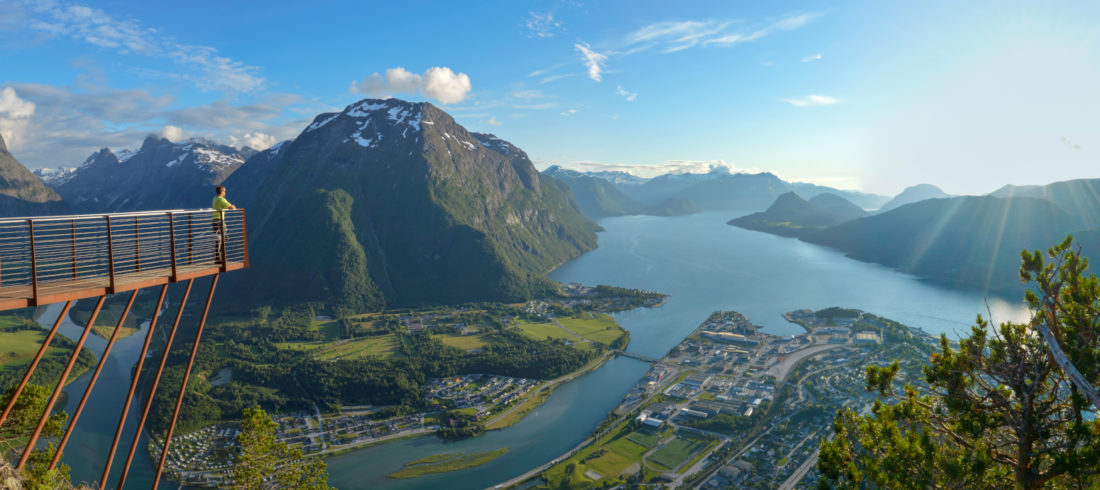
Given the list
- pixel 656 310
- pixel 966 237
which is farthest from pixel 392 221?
pixel 966 237

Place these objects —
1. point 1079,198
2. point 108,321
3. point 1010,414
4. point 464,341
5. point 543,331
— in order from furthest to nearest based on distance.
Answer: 1. point 1079,198
2. point 108,321
3. point 543,331
4. point 464,341
5. point 1010,414

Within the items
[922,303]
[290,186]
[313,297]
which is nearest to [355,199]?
[290,186]

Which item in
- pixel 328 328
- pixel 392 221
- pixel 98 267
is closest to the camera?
pixel 98 267

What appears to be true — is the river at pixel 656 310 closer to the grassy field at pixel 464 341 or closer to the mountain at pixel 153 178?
the grassy field at pixel 464 341

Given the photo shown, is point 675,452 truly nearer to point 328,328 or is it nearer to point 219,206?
point 219,206

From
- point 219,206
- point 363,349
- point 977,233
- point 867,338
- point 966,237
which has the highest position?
point 219,206

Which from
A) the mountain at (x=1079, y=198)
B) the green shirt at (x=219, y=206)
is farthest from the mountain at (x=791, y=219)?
the green shirt at (x=219, y=206)

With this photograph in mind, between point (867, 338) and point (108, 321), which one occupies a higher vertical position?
point (867, 338)
